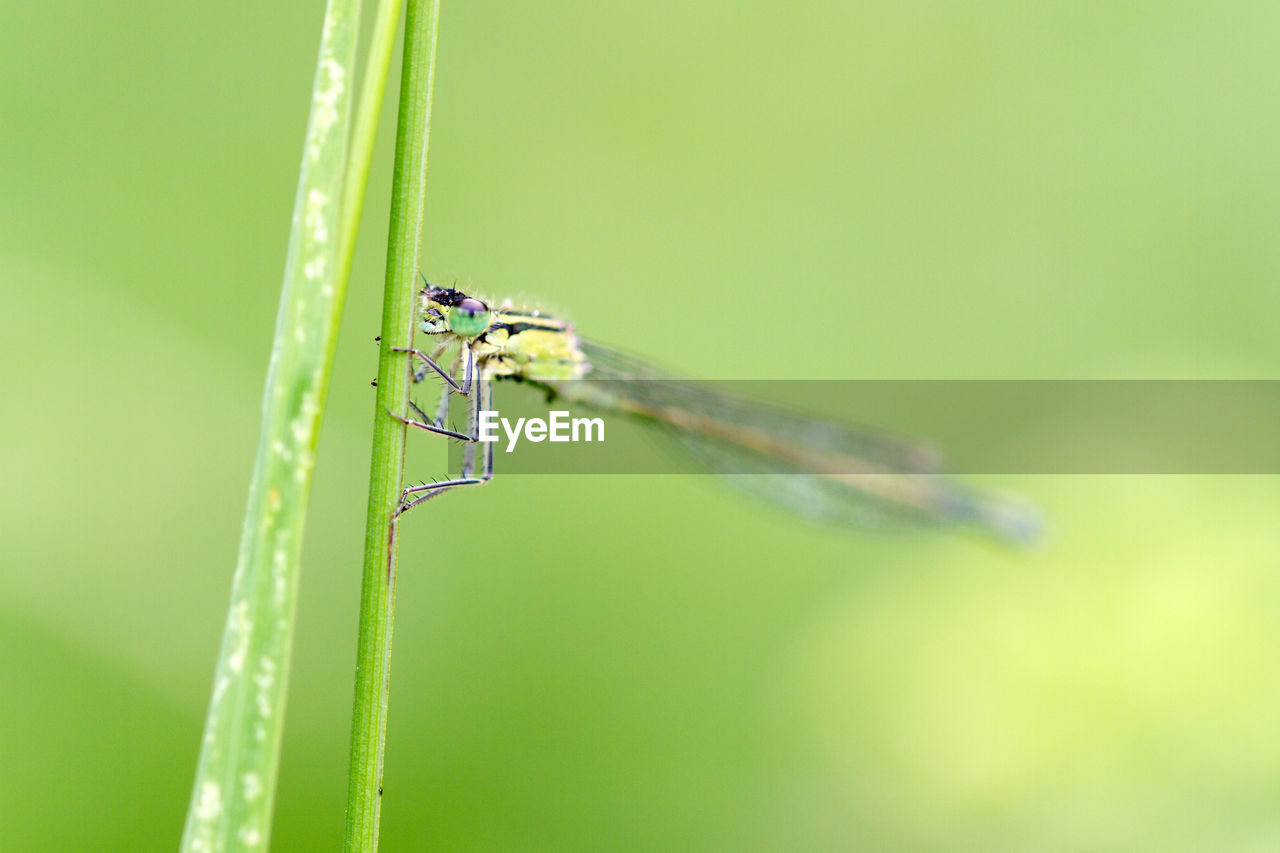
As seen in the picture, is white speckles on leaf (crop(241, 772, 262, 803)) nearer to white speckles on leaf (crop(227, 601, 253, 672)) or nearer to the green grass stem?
the green grass stem

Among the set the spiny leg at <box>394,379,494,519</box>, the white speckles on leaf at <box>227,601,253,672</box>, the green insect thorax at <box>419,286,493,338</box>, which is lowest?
the white speckles on leaf at <box>227,601,253,672</box>

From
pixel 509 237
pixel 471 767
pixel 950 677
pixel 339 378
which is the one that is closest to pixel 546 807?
pixel 471 767

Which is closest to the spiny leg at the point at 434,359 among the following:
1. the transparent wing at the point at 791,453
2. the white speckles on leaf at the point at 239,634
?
the transparent wing at the point at 791,453

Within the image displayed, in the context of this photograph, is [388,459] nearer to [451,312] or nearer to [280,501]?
[280,501]

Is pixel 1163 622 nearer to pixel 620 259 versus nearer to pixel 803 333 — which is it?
pixel 803 333

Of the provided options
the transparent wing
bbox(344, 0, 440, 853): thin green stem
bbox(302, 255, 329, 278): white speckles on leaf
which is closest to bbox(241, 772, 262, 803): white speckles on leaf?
bbox(344, 0, 440, 853): thin green stem

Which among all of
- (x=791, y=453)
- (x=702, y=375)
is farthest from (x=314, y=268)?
(x=702, y=375)
